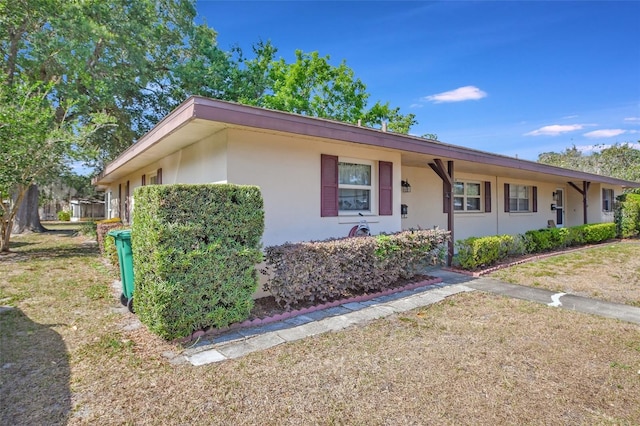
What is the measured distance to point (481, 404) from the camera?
2.59 metres

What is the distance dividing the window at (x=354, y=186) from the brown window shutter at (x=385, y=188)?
0.69 ft

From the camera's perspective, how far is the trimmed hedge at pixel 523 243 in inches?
304

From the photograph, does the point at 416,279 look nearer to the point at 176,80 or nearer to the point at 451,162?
the point at 451,162

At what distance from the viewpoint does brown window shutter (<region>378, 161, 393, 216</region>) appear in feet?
23.2

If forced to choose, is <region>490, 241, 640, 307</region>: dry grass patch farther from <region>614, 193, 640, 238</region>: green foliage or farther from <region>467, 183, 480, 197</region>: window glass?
<region>614, 193, 640, 238</region>: green foliage

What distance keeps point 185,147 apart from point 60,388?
4758mm

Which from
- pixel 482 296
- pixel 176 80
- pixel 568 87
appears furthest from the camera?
pixel 176 80

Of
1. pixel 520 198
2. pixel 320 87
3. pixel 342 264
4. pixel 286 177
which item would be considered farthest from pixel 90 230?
pixel 520 198

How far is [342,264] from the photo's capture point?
17.2ft

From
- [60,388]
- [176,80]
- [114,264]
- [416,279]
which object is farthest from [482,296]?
[176,80]

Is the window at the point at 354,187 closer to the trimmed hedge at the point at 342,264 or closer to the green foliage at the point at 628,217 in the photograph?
the trimmed hedge at the point at 342,264

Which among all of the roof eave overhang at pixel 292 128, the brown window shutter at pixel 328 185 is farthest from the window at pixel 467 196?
the brown window shutter at pixel 328 185

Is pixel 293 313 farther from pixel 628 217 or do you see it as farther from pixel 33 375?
pixel 628 217

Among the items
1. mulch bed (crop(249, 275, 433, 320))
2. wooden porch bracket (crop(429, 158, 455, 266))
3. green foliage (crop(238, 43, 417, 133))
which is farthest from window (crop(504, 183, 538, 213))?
green foliage (crop(238, 43, 417, 133))
